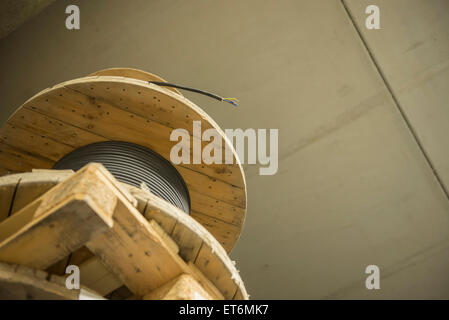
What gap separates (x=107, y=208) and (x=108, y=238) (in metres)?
0.16

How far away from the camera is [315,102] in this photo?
4.24 metres

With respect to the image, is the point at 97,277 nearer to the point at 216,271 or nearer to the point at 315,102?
the point at 216,271

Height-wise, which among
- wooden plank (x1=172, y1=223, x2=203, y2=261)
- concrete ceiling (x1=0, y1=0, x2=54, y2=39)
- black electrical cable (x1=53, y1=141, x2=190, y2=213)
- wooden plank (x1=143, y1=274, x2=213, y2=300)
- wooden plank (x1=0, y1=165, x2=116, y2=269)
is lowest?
wooden plank (x1=143, y1=274, x2=213, y2=300)

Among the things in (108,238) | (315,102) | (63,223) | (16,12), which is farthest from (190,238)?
(16,12)

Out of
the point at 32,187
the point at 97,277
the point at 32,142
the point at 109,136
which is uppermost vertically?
the point at 32,142

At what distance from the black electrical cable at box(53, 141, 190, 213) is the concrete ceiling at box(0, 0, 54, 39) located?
7.73 feet

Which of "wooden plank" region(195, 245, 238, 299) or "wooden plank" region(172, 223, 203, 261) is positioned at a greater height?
"wooden plank" region(172, 223, 203, 261)

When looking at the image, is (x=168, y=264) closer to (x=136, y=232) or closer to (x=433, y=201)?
(x=136, y=232)

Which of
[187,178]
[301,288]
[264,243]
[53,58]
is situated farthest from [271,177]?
[53,58]

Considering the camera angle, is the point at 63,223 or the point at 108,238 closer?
the point at 63,223

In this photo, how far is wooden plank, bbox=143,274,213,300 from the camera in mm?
1398

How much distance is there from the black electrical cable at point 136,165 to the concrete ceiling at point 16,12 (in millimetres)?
2355

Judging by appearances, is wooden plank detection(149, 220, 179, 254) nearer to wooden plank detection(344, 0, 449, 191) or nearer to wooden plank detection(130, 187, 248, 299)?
wooden plank detection(130, 187, 248, 299)

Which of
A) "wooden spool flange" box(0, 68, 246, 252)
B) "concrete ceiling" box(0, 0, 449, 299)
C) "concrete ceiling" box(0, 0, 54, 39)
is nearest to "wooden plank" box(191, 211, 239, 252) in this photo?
"wooden spool flange" box(0, 68, 246, 252)
